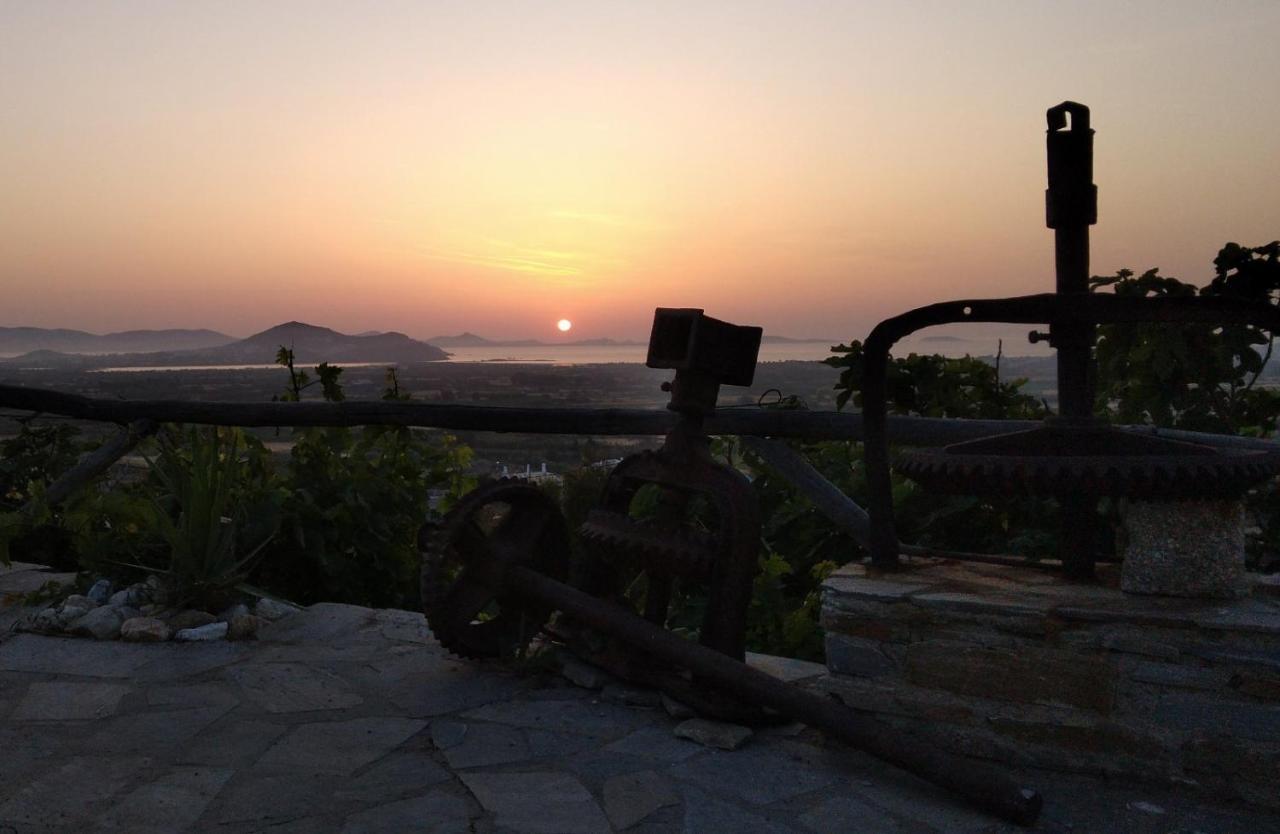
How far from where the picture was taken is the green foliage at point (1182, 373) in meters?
→ 5.06

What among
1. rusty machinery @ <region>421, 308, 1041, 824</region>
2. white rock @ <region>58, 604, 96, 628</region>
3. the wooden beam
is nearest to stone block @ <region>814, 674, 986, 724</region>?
rusty machinery @ <region>421, 308, 1041, 824</region>

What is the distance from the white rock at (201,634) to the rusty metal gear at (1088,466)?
302cm

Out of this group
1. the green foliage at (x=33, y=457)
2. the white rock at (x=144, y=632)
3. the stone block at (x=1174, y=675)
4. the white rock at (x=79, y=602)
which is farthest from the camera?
the green foliage at (x=33, y=457)

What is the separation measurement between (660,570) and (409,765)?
102 centimetres

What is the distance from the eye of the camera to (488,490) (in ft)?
12.6

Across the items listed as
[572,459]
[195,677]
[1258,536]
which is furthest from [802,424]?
[572,459]

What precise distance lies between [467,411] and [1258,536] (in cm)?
411

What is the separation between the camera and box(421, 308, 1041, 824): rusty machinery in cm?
317

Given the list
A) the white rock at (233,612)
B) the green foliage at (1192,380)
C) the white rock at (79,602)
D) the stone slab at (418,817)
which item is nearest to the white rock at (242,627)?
the white rock at (233,612)

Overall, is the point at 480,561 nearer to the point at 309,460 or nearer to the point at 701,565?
the point at 701,565

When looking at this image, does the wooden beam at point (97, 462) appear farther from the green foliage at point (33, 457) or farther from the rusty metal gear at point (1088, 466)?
the rusty metal gear at point (1088, 466)

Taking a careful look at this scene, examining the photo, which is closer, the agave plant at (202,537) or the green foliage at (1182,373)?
→ the agave plant at (202,537)

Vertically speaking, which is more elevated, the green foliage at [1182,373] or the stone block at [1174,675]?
the green foliage at [1182,373]

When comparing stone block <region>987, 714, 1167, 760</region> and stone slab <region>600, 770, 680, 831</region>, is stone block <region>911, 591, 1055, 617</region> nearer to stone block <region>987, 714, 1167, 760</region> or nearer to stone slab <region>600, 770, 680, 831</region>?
stone block <region>987, 714, 1167, 760</region>
